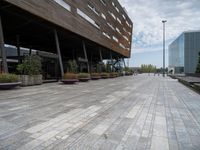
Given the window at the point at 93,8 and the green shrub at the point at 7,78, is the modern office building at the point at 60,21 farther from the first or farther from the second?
the green shrub at the point at 7,78

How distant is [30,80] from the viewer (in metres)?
19.2

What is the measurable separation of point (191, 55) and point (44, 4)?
75354mm

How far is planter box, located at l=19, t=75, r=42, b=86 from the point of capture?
1847cm

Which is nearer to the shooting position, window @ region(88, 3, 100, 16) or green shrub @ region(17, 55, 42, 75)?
green shrub @ region(17, 55, 42, 75)

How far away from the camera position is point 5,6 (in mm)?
17922

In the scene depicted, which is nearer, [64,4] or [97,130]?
[97,130]

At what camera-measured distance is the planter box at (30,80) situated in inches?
727

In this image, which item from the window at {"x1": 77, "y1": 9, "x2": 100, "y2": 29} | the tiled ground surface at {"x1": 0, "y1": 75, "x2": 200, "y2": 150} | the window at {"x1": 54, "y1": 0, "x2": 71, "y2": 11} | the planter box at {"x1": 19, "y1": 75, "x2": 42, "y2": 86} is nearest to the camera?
the tiled ground surface at {"x1": 0, "y1": 75, "x2": 200, "y2": 150}

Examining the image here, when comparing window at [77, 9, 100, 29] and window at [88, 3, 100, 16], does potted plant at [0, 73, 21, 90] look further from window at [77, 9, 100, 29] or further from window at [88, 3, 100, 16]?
window at [88, 3, 100, 16]

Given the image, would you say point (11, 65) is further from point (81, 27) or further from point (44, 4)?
point (44, 4)

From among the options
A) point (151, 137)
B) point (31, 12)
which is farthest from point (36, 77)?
point (151, 137)

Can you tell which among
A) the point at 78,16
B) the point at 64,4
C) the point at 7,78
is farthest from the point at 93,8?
the point at 7,78

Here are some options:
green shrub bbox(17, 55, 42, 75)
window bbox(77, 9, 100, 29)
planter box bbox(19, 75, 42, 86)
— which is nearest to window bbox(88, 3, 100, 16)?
window bbox(77, 9, 100, 29)

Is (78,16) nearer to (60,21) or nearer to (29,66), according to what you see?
(60,21)
